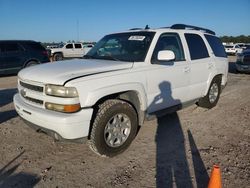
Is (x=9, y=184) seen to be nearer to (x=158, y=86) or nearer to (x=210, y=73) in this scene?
(x=158, y=86)

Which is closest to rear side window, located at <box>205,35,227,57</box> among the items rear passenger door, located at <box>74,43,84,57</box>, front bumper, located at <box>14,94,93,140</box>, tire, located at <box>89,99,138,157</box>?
tire, located at <box>89,99,138,157</box>

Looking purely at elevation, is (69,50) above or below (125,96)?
above

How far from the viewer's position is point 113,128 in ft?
13.4

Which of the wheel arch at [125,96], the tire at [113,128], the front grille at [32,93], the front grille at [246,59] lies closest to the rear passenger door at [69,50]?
the front grille at [246,59]

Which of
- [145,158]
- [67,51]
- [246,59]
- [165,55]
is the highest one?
[165,55]

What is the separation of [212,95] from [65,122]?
4366mm

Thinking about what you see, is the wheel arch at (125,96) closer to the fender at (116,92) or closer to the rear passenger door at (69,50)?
the fender at (116,92)

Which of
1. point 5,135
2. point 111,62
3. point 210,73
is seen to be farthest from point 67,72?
point 210,73

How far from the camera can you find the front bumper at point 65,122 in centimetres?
348

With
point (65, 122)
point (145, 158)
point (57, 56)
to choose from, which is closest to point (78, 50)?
point (57, 56)

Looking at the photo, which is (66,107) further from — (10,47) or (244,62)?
(244,62)

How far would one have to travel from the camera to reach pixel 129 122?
4.27 m

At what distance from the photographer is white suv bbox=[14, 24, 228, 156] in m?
3.58

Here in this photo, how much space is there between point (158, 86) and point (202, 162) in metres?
1.42
